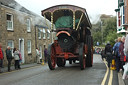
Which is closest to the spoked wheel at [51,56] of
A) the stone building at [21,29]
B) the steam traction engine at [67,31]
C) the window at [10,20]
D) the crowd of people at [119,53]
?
the steam traction engine at [67,31]

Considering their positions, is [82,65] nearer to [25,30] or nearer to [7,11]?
[7,11]

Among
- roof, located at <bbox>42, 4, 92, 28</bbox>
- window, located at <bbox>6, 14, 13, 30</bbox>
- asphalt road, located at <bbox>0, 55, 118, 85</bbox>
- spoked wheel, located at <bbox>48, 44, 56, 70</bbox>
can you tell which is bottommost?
asphalt road, located at <bbox>0, 55, 118, 85</bbox>

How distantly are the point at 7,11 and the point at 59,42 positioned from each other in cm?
920

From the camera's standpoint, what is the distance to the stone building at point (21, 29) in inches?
740

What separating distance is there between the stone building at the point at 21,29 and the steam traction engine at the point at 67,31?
781 centimetres

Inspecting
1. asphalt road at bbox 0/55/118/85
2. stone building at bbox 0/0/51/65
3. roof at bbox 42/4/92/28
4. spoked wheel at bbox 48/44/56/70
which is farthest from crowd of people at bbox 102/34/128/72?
stone building at bbox 0/0/51/65

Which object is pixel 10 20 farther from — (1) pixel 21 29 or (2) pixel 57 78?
(2) pixel 57 78

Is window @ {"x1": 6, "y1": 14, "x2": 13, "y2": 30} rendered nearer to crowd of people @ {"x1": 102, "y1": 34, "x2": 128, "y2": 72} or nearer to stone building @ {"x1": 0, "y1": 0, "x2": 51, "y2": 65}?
stone building @ {"x1": 0, "y1": 0, "x2": 51, "y2": 65}

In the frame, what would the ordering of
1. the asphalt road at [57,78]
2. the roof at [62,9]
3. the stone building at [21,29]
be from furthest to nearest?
the stone building at [21,29] → the roof at [62,9] → the asphalt road at [57,78]

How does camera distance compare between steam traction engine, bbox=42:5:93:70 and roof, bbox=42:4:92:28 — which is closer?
roof, bbox=42:4:92:28

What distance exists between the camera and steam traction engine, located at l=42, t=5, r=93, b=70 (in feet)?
36.5

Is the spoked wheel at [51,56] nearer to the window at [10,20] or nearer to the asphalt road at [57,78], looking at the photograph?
the asphalt road at [57,78]

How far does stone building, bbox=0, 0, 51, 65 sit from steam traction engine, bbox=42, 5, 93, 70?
7.81 meters

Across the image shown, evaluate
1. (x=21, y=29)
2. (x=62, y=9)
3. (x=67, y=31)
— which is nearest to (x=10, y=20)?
(x=21, y=29)
